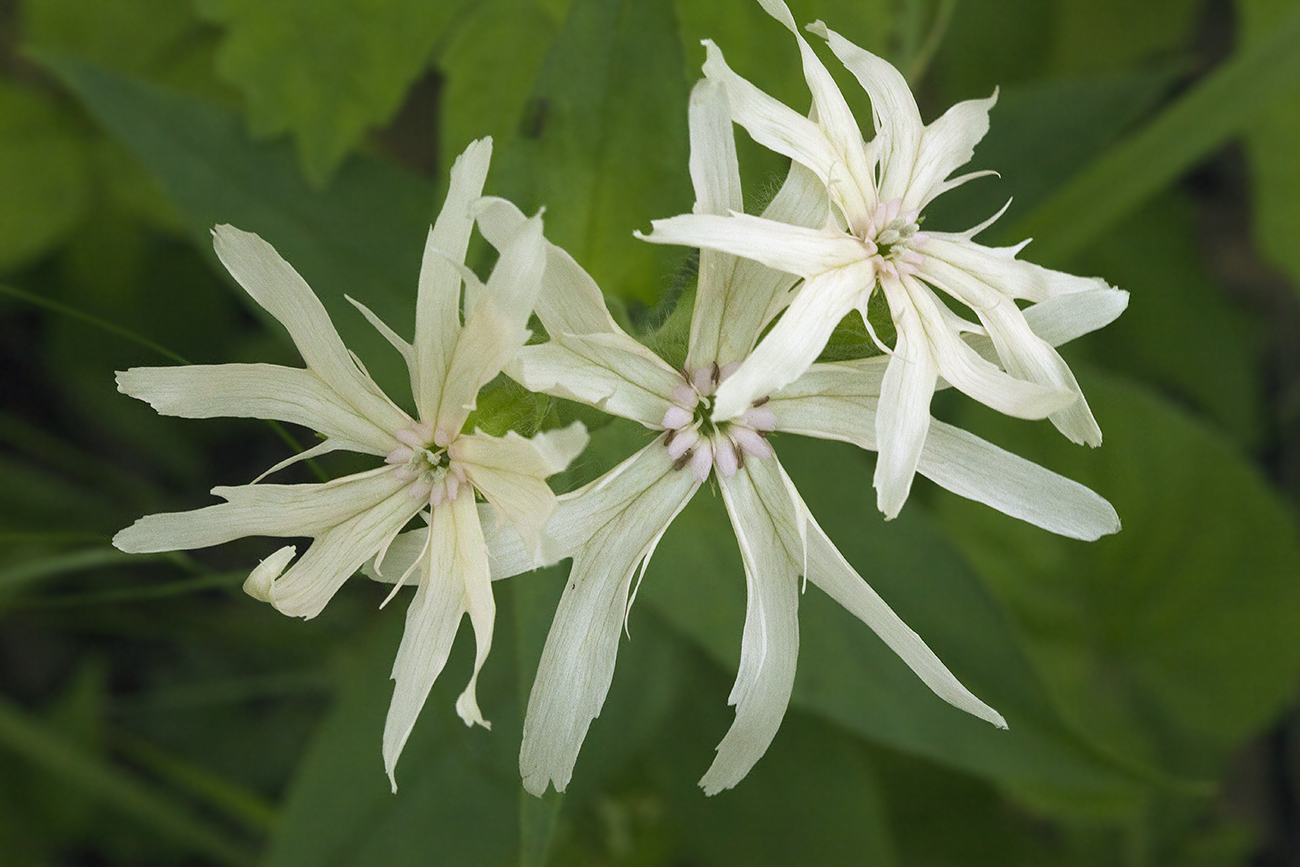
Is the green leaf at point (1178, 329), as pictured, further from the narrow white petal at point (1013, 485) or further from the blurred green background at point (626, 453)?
the narrow white petal at point (1013, 485)

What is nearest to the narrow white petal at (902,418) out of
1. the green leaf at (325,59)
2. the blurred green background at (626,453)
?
the blurred green background at (626,453)

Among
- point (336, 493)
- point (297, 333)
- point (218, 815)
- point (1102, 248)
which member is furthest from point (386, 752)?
point (1102, 248)

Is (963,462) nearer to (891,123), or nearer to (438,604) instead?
(891,123)

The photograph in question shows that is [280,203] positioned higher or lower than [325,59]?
lower

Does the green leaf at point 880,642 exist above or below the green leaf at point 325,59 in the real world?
below

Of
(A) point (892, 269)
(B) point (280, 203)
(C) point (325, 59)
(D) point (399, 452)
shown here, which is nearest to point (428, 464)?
(D) point (399, 452)

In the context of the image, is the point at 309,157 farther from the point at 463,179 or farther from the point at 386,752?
the point at 386,752
